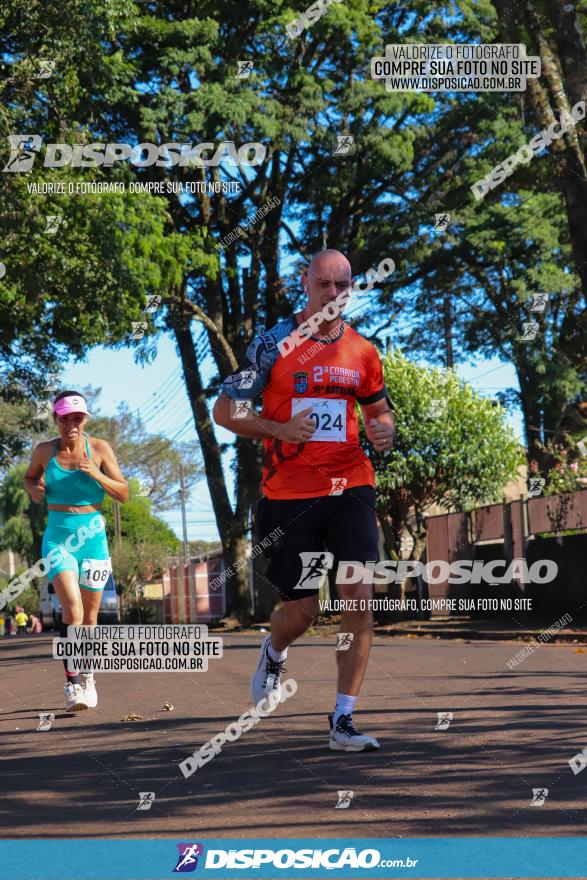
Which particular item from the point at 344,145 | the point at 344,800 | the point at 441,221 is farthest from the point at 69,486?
the point at 441,221

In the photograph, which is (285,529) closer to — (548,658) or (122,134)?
(548,658)

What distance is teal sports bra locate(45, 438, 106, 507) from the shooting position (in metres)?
7.99

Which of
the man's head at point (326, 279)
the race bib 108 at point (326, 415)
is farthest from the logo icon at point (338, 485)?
the man's head at point (326, 279)

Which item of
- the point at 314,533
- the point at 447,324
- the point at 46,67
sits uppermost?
the point at 46,67

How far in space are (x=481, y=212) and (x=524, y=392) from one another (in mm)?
4649

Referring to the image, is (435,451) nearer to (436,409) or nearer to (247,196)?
(436,409)

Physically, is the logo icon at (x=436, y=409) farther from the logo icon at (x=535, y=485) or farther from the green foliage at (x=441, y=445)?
the logo icon at (x=535, y=485)

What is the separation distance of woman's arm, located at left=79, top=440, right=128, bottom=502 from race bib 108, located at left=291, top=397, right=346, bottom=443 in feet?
7.54

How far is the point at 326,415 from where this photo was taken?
589 cm

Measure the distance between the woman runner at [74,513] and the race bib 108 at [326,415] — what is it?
235 cm

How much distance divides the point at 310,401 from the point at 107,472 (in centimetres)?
259

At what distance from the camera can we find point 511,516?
23.5 m

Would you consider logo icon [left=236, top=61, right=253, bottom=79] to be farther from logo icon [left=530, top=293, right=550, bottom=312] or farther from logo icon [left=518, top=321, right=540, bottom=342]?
logo icon [left=518, top=321, right=540, bottom=342]

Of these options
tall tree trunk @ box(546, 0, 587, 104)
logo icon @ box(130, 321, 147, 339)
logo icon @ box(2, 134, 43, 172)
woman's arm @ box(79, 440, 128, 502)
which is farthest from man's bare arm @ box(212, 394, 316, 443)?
logo icon @ box(130, 321, 147, 339)
